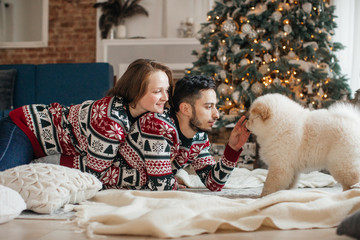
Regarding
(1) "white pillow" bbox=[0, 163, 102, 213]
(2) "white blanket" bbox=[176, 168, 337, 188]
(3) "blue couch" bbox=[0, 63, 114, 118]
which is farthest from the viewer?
(3) "blue couch" bbox=[0, 63, 114, 118]

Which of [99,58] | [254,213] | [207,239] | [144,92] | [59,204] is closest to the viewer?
[207,239]

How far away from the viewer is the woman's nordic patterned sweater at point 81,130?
73.0 inches

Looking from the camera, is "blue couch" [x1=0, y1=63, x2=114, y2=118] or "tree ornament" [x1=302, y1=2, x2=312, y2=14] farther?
"blue couch" [x1=0, y1=63, x2=114, y2=118]

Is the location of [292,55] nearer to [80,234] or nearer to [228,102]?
[228,102]

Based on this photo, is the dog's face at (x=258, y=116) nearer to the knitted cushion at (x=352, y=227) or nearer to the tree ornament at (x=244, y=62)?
the knitted cushion at (x=352, y=227)

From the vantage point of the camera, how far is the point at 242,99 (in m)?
3.65

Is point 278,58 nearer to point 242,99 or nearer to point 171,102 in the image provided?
point 242,99

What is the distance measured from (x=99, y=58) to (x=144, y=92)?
413 centimetres

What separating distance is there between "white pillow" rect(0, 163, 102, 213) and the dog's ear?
876 millimetres

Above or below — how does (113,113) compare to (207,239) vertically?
above

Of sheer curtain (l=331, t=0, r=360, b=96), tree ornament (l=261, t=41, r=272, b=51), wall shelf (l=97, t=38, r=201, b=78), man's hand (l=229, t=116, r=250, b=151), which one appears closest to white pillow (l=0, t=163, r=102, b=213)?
man's hand (l=229, t=116, r=250, b=151)

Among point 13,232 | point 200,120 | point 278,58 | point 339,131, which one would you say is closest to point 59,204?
point 13,232

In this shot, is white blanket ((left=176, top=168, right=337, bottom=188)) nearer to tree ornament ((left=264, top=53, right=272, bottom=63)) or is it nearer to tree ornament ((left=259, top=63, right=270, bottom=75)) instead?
tree ornament ((left=259, top=63, right=270, bottom=75))

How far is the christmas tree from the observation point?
3.53 m
